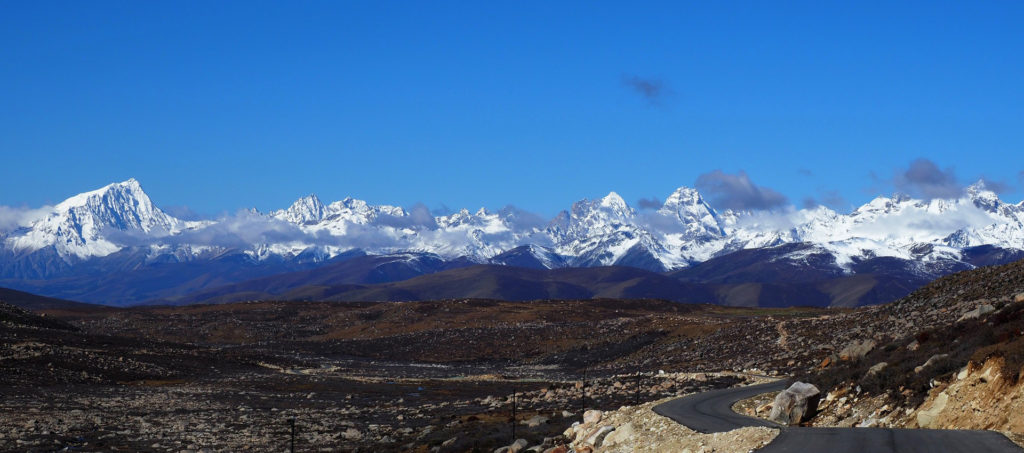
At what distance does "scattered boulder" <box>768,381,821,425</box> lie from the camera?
109 ft

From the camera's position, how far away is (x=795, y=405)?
33250mm

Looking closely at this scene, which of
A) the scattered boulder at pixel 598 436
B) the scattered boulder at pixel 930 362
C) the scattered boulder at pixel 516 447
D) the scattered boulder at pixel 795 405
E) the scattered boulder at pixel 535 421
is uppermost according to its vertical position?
the scattered boulder at pixel 930 362

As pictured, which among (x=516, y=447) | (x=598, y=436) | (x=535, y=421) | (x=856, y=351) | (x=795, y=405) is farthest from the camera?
(x=856, y=351)

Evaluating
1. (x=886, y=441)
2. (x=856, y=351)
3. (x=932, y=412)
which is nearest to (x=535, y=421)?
(x=856, y=351)

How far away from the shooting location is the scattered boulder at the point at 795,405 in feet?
109

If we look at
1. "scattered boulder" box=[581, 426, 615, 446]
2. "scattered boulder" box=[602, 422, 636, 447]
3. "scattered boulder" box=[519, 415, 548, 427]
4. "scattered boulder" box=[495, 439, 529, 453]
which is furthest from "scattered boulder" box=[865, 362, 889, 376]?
"scattered boulder" box=[519, 415, 548, 427]

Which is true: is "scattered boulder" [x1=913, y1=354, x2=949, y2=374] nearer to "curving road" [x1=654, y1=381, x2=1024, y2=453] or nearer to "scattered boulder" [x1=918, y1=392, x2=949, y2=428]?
"scattered boulder" [x1=918, y1=392, x2=949, y2=428]

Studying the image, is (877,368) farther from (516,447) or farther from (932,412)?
(516,447)

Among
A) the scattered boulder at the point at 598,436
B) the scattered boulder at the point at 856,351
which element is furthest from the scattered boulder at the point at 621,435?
the scattered boulder at the point at 856,351

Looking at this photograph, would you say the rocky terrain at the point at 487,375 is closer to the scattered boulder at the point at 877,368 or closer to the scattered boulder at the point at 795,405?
the scattered boulder at the point at 877,368

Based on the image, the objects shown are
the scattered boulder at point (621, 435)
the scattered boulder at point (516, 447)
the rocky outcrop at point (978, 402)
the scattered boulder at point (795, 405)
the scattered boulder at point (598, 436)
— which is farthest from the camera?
the scattered boulder at point (516, 447)

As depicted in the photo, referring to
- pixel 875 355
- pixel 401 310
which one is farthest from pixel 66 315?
pixel 875 355

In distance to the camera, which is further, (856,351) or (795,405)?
(856,351)

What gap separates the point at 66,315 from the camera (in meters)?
170
